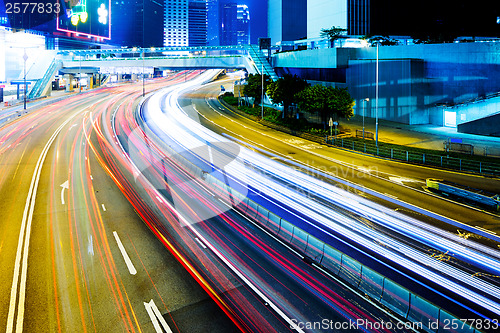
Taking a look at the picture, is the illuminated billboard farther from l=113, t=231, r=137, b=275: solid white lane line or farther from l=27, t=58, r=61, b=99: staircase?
l=113, t=231, r=137, b=275: solid white lane line

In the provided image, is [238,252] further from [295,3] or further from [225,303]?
[295,3]

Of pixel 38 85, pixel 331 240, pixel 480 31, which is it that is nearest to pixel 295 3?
pixel 480 31

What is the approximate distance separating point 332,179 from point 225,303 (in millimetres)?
17859

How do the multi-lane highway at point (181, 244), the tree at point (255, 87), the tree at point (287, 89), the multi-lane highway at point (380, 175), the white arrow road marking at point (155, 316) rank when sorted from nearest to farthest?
1. the white arrow road marking at point (155, 316)
2. the multi-lane highway at point (181, 244)
3. the multi-lane highway at point (380, 175)
4. the tree at point (287, 89)
5. the tree at point (255, 87)

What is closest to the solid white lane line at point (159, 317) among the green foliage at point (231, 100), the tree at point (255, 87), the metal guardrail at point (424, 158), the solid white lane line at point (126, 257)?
the solid white lane line at point (126, 257)

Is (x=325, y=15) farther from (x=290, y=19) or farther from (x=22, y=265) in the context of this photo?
(x=22, y=265)

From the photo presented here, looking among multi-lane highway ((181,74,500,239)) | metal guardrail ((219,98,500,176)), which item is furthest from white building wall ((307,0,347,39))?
metal guardrail ((219,98,500,176))

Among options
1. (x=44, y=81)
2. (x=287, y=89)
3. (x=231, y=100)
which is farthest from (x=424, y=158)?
(x=44, y=81)

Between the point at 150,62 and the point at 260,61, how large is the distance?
97.0 feet

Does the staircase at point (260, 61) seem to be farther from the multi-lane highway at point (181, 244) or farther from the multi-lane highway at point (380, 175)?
the multi-lane highway at point (181, 244)

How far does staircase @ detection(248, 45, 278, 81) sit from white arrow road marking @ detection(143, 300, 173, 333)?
6962 centimetres

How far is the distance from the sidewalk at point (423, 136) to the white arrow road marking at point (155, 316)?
3417 cm

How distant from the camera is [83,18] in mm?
160375

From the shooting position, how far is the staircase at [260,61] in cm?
7991
